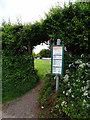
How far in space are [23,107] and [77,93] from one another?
2.15 metres

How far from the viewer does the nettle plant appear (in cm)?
257

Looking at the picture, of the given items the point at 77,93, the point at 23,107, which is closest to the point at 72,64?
the point at 77,93

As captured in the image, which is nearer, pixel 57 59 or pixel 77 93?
pixel 77 93

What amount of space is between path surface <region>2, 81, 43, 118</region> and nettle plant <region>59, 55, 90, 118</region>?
1.12 meters

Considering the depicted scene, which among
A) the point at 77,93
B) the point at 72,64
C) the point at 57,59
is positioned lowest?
the point at 77,93

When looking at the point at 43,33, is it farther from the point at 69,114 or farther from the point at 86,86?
the point at 69,114

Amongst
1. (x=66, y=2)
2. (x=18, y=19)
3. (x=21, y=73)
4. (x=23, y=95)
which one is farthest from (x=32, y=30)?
(x=23, y=95)

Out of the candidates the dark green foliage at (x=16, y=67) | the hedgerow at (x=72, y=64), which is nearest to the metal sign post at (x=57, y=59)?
the hedgerow at (x=72, y=64)

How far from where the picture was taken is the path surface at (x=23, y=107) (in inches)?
124

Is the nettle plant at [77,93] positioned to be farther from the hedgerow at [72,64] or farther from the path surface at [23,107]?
the path surface at [23,107]

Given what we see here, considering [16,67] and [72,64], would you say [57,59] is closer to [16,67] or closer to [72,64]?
[72,64]

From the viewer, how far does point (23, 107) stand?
351cm

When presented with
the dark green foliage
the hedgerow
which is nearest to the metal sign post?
the hedgerow

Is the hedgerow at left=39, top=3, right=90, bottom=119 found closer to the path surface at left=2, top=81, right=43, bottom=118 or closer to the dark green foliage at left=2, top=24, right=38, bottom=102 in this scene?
the path surface at left=2, top=81, right=43, bottom=118
